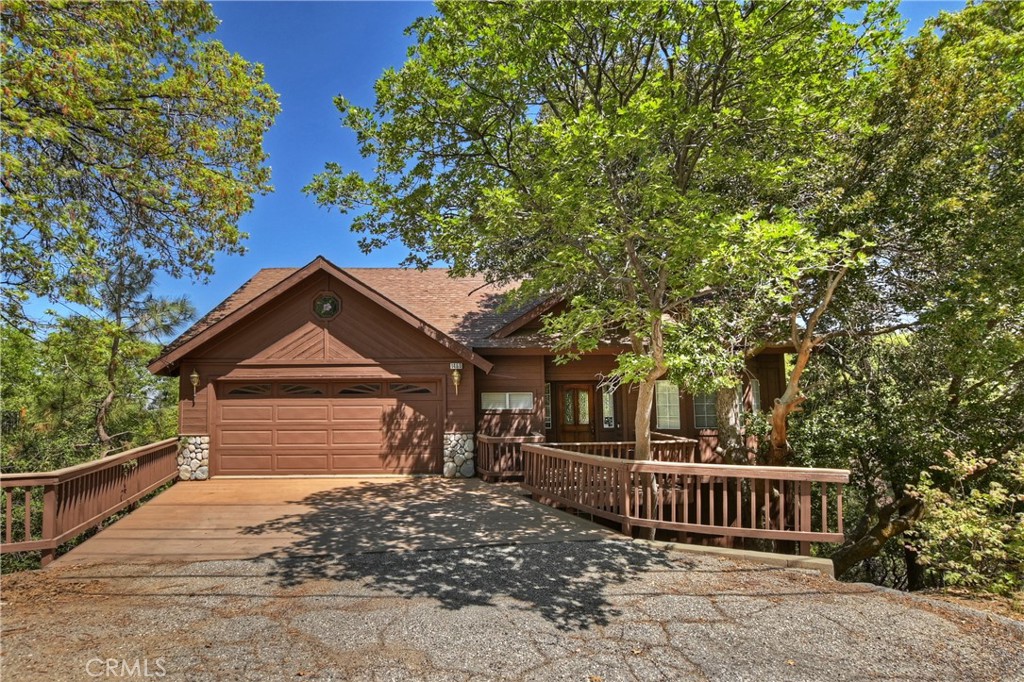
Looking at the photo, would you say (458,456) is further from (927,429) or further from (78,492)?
(927,429)

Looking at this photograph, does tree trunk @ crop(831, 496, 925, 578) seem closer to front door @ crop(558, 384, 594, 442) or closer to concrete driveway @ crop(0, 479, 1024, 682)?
front door @ crop(558, 384, 594, 442)

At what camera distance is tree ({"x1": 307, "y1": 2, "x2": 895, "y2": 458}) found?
6.02m

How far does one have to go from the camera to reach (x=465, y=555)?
5.49 m

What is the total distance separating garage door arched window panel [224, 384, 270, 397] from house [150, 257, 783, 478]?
0.07 ft

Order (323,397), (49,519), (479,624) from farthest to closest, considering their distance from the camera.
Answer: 1. (323,397)
2. (49,519)
3. (479,624)

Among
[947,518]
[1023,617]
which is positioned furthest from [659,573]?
[947,518]

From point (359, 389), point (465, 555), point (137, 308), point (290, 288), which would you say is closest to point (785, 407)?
point (465, 555)

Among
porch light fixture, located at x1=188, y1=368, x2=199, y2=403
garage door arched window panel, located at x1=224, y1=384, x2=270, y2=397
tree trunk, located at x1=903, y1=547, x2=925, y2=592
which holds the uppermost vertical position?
porch light fixture, located at x1=188, y1=368, x2=199, y2=403

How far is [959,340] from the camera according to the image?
7484mm

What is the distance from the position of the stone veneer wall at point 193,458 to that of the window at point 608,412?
334 inches

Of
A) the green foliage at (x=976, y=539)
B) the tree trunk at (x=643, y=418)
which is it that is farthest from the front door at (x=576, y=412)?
the green foliage at (x=976, y=539)

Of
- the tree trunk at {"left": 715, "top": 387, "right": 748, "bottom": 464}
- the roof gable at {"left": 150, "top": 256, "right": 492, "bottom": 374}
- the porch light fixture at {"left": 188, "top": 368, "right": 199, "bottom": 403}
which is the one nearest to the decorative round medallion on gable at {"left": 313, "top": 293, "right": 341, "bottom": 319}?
the roof gable at {"left": 150, "top": 256, "right": 492, "bottom": 374}

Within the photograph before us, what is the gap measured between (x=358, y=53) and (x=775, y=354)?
11102 millimetres

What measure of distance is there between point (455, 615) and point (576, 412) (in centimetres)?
812
